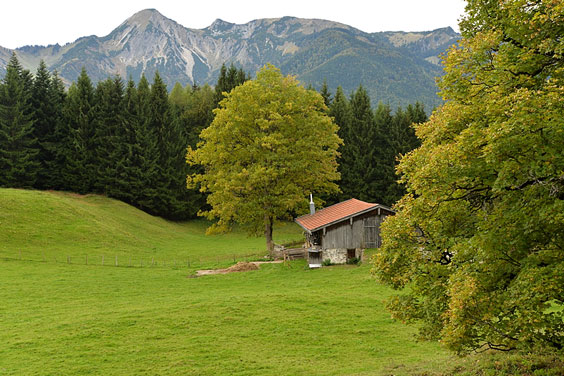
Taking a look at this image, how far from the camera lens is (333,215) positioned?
4134 cm

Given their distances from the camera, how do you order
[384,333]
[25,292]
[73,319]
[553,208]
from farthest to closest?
[25,292]
[73,319]
[384,333]
[553,208]

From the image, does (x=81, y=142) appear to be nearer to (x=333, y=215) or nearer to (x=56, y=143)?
(x=56, y=143)

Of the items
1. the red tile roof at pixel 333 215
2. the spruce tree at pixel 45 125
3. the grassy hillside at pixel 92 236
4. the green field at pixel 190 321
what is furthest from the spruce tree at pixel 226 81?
the red tile roof at pixel 333 215

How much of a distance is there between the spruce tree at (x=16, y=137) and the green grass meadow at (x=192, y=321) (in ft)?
74.8

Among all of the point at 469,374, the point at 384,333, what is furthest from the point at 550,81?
the point at 384,333

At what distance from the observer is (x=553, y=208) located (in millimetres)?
10305

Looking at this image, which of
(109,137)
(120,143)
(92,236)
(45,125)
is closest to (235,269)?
Answer: (92,236)

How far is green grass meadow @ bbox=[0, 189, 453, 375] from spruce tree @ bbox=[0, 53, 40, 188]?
2281cm

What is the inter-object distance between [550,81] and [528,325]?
6.01m

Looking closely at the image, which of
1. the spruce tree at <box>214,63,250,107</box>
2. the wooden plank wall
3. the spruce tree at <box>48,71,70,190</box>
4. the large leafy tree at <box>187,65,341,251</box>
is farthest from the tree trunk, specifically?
the spruce tree at <box>214,63,250,107</box>

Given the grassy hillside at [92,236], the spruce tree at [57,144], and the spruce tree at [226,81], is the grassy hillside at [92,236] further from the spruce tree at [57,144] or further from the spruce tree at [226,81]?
the spruce tree at [226,81]

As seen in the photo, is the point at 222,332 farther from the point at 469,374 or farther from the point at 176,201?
the point at 176,201

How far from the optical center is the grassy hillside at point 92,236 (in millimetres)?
45688

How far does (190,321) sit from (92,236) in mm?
31393
